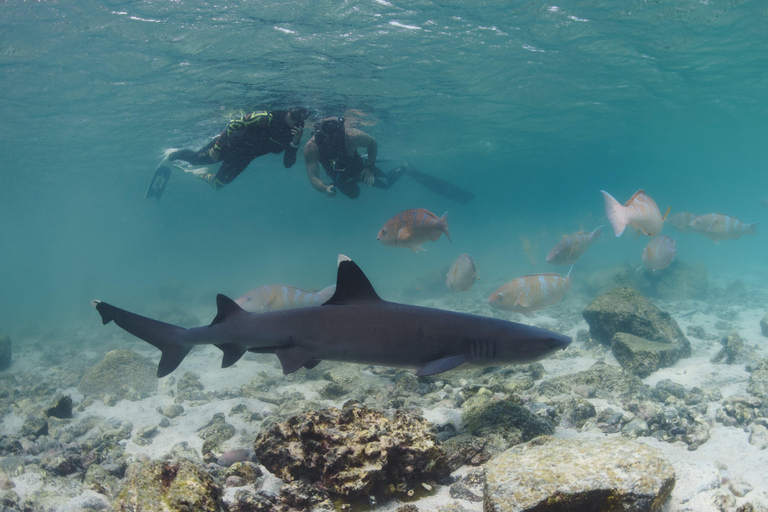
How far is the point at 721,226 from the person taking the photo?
887 cm

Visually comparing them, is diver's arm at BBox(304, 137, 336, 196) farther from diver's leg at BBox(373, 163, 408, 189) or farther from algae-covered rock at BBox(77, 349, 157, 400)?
algae-covered rock at BBox(77, 349, 157, 400)

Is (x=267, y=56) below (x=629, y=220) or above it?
above

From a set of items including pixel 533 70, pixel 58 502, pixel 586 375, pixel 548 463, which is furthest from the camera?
pixel 533 70

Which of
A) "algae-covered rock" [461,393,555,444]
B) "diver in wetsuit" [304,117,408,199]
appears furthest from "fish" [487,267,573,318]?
"diver in wetsuit" [304,117,408,199]

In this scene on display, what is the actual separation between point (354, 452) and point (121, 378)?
7947mm

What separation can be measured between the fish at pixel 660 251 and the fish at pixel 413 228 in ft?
16.2

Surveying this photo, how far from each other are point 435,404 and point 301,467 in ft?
8.40

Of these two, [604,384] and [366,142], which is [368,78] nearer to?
[366,142]

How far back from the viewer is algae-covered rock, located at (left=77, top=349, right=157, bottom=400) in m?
7.56

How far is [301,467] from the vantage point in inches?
94.9

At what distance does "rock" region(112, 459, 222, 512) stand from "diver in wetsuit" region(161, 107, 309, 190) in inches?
350

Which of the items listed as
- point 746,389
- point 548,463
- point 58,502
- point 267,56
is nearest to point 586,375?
point 746,389

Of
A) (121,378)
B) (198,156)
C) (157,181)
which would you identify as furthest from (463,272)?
(157,181)

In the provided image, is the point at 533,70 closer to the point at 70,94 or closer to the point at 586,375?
the point at 586,375
